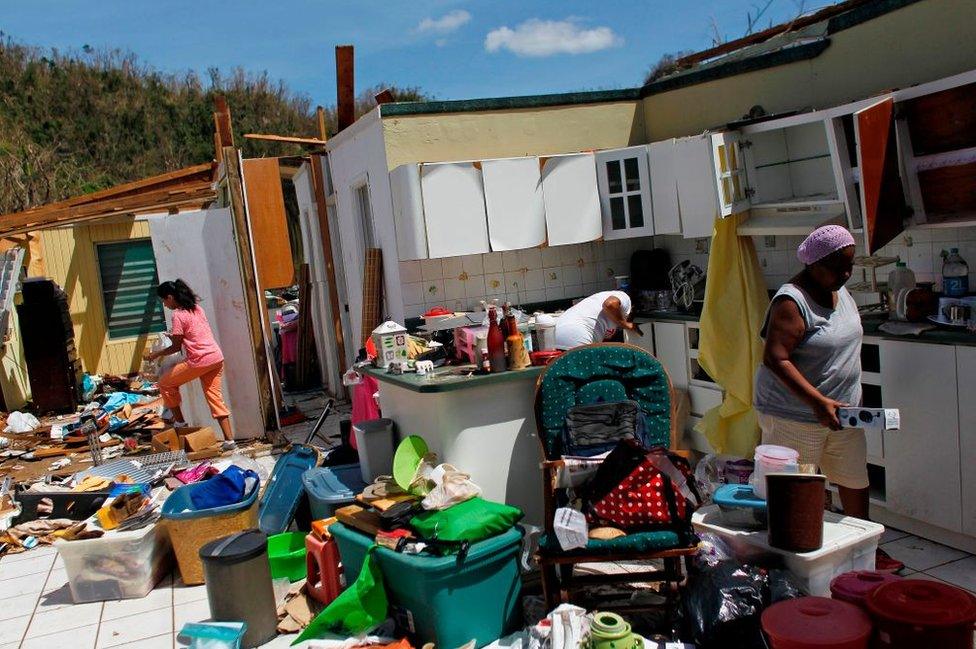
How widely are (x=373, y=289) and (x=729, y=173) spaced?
315 centimetres

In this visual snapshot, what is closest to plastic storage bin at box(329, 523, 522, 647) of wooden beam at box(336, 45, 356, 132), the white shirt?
the white shirt

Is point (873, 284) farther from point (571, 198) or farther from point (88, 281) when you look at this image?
point (88, 281)

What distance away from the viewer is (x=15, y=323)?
10852 mm

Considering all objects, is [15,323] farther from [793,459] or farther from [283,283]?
[793,459]

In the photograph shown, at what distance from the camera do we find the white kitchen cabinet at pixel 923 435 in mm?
4012

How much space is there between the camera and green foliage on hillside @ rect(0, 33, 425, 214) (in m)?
18.8

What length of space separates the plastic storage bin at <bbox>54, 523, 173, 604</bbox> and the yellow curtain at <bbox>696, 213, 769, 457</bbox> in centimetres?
365

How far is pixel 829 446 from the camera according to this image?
3.66m

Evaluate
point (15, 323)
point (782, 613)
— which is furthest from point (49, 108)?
point (782, 613)

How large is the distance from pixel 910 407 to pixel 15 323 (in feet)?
36.1

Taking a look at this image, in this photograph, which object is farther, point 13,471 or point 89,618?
point 13,471

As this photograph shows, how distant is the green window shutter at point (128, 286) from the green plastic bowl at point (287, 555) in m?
8.67

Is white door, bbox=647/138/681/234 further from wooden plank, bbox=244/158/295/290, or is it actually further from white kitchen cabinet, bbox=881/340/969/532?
wooden plank, bbox=244/158/295/290

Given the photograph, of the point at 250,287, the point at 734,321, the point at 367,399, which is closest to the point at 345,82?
the point at 250,287
